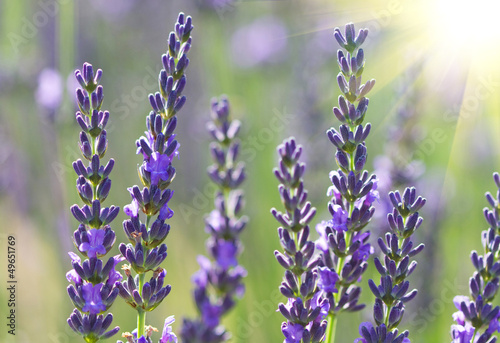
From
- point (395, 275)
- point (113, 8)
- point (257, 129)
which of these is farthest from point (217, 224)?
point (113, 8)

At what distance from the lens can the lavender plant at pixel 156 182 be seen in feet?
3.89

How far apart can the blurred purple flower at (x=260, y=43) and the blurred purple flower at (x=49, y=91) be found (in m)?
1.72

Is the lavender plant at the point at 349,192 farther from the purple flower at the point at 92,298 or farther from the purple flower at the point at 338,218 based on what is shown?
the purple flower at the point at 92,298

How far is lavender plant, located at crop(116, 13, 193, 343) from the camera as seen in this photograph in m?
1.19

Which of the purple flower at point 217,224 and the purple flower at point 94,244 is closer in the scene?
the purple flower at point 217,224

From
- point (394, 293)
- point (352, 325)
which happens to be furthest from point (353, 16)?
point (394, 293)

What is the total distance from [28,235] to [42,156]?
22.6 inches

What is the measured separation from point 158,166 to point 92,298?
312 millimetres

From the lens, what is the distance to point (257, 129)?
4.18 metres

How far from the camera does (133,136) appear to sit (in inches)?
205

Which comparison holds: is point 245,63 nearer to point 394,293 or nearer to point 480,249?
point 480,249

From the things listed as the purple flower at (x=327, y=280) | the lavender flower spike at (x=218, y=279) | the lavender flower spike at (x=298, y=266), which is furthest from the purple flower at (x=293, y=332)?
the lavender flower spike at (x=218, y=279)

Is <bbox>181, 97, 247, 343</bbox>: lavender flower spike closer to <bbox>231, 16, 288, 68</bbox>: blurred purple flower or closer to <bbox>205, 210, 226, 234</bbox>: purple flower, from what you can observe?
<bbox>205, 210, 226, 234</bbox>: purple flower

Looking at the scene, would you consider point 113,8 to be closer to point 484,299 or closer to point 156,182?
point 156,182
